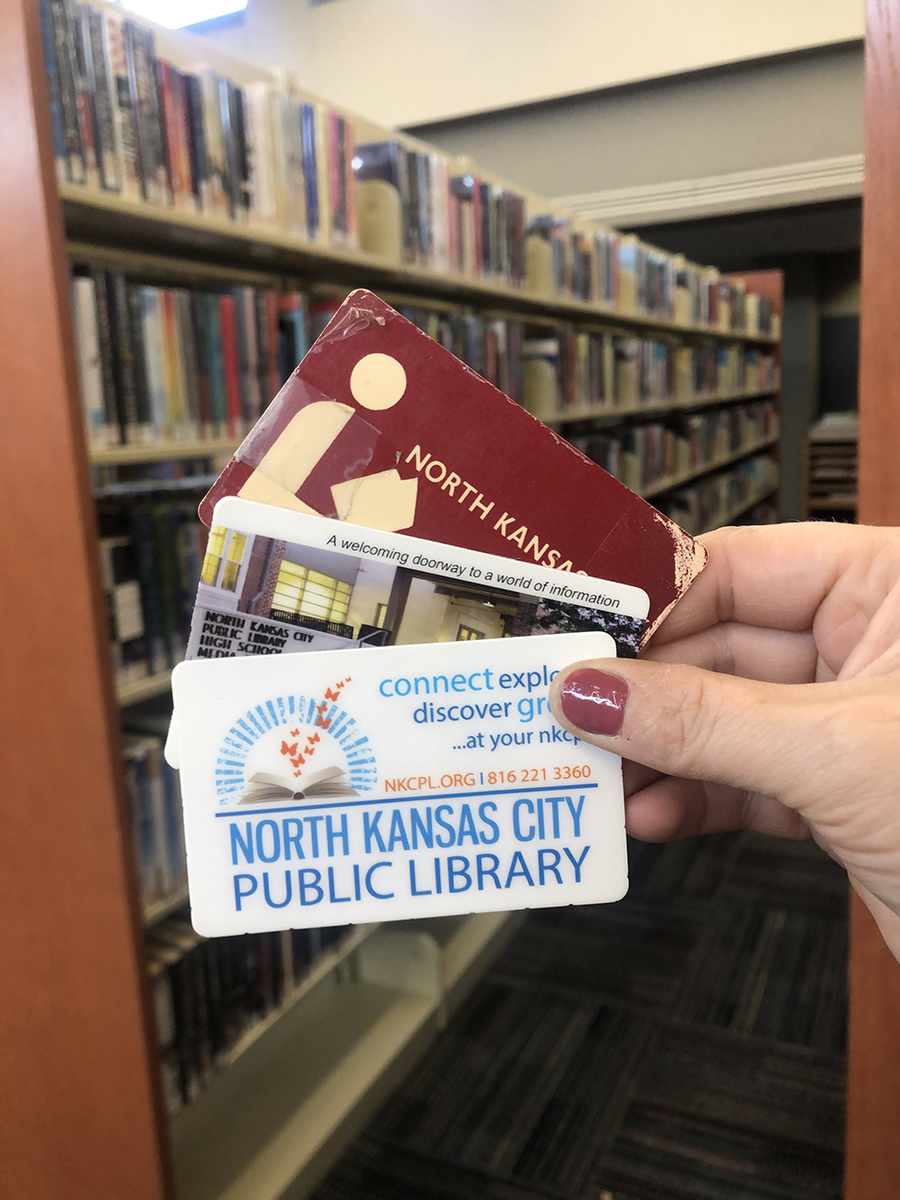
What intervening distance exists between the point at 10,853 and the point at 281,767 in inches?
33.3

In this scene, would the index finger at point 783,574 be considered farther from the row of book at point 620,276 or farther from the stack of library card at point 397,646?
the row of book at point 620,276

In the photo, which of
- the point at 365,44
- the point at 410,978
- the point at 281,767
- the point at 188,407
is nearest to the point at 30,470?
the point at 188,407

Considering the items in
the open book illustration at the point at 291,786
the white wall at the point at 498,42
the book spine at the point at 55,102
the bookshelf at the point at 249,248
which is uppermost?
the white wall at the point at 498,42

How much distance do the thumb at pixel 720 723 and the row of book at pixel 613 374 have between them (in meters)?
2.07

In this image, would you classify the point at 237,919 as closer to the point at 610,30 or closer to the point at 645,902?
the point at 645,902

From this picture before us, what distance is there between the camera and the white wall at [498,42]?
3920mm

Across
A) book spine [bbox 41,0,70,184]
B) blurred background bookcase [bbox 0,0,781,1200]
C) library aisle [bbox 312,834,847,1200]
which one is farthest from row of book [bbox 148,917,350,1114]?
book spine [bbox 41,0,70,184]

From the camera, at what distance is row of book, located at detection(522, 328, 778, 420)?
8.84 feet

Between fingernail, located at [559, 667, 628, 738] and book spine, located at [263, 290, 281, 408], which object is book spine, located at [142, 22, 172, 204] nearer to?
book spine, located at [263, 290, 281, 408]

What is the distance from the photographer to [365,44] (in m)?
4.61

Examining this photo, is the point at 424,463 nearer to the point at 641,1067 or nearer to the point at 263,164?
the point at 263,164

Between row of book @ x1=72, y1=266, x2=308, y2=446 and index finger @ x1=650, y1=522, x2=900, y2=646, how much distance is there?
36.8 inches

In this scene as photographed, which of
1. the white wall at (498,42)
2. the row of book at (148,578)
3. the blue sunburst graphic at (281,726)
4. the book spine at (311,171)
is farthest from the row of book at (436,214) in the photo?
the white wall at (498,42)

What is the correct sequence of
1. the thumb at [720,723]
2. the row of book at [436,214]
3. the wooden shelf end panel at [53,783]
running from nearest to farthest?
the thumb at [720,723] < the wooden shelf end panel at [53,783] < the row of book at [436,214]
